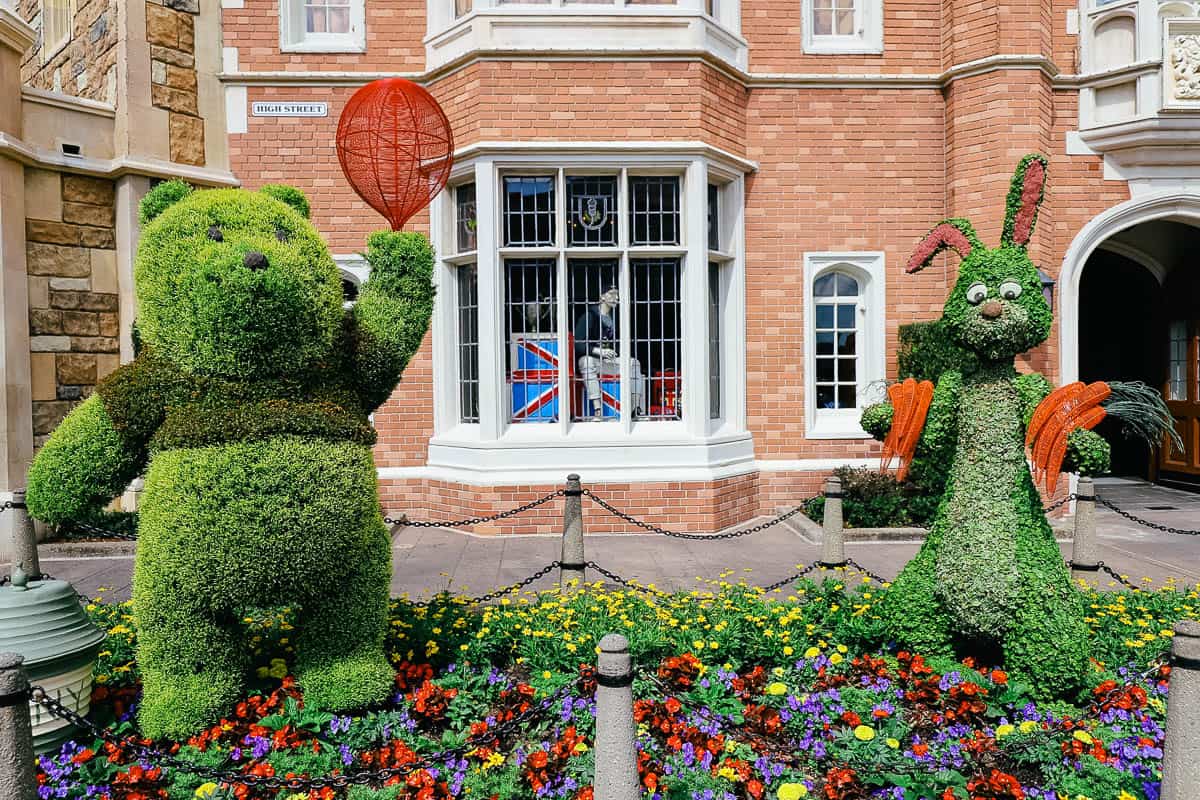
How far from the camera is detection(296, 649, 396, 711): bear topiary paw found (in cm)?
328

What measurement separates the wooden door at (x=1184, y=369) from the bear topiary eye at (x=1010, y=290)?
909 cm

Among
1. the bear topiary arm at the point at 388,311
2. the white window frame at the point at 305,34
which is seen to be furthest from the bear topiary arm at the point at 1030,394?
the white window frame at the point at 305,34

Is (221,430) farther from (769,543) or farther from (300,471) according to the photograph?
(769,543)

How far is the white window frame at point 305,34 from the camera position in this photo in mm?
8328

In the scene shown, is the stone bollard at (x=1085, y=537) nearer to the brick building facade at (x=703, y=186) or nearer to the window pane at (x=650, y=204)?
the brick building facade at (x=703, y=186)

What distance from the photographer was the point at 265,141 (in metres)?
8.39

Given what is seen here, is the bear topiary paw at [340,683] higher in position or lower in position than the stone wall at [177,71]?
lower

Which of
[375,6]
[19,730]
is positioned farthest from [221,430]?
[375,6]

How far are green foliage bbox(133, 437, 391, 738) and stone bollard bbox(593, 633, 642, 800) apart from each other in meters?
1.37

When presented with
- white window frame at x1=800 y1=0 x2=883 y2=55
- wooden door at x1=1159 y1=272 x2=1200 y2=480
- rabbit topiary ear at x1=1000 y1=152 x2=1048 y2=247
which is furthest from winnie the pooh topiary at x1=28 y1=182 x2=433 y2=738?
wooden door at x1=1159 y1=272 x2=1200 y2=480

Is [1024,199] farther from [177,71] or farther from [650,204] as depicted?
[177,71]

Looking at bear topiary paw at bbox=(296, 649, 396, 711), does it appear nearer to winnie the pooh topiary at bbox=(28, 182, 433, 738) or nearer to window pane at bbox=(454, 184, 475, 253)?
winnie the pooh topiary at bbox=(28, 182, 433, 738)

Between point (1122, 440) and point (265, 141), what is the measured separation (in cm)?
1336

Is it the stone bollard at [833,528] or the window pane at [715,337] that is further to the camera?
the window pane at [715,337]
